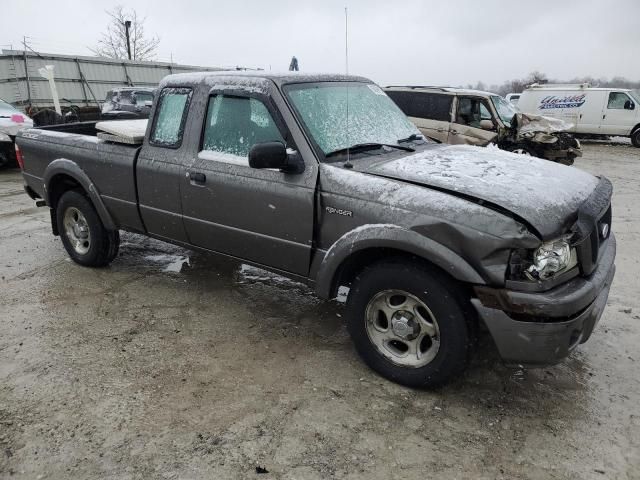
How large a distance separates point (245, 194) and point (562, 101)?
1828 centimetres

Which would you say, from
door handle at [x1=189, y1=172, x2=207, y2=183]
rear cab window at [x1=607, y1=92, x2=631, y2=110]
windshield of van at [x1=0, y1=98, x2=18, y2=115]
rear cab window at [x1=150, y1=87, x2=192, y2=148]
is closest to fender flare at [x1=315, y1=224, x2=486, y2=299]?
door handle at [x1=189, y1=172, x2=207, y2=183]

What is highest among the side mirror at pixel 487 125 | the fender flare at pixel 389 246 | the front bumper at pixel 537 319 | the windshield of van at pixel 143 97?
the windshield of van at pixel 143 97

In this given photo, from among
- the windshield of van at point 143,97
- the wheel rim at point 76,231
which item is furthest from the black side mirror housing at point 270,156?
the windshield of van at point 143,97

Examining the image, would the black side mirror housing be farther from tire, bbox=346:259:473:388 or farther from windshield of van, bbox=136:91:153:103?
windshield of van, bbox=136:91:153:103

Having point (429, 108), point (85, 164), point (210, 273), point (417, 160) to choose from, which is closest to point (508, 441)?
point (417, 160)

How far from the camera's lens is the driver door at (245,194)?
3277 millimetres

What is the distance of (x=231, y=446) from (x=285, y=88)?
2294 millimetres

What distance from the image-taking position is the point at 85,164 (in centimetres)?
457

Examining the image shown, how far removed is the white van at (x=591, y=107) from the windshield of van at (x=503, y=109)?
6943 mm

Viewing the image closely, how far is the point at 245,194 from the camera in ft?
11.4

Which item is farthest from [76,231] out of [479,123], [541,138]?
[541,138]

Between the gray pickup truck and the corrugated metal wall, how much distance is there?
1739cm

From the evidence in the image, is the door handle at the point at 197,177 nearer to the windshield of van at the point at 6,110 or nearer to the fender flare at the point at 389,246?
the fender flare at the point at 389,246

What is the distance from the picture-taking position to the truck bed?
13.9 feet
